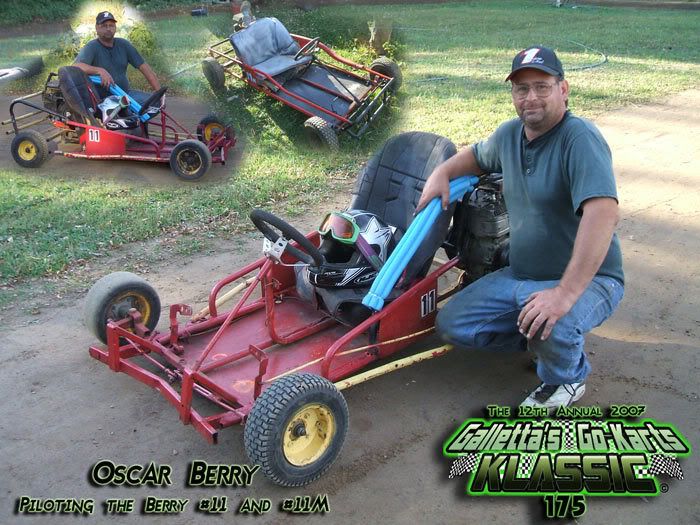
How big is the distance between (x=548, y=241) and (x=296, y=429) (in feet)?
4.95

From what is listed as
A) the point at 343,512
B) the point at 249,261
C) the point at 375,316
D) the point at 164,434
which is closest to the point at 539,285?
the point at 375,316

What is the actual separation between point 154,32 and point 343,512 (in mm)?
6004

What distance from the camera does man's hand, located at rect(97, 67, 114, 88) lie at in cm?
750

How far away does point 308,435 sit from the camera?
11.1 feet

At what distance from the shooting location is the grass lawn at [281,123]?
20.4ft

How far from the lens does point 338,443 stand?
11.2ft

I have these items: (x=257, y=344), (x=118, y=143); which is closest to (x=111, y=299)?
(x=257, y=344)

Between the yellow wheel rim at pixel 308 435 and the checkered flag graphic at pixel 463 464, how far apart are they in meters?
0.59

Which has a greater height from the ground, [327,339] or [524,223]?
[524,223]

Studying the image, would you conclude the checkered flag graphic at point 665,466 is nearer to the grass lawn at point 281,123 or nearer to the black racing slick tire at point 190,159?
the grass lawn at point 281,123

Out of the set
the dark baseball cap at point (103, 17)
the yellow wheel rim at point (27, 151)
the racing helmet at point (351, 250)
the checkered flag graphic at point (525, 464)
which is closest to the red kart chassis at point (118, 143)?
the yellow wheel rim at point (27, 151)

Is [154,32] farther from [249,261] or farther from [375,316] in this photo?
[375,316]

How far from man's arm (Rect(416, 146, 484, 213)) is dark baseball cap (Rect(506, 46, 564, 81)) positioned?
71 centimetres

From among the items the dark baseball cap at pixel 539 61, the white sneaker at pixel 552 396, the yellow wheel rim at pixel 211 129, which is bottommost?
the white sneaker at pixel 552 396
